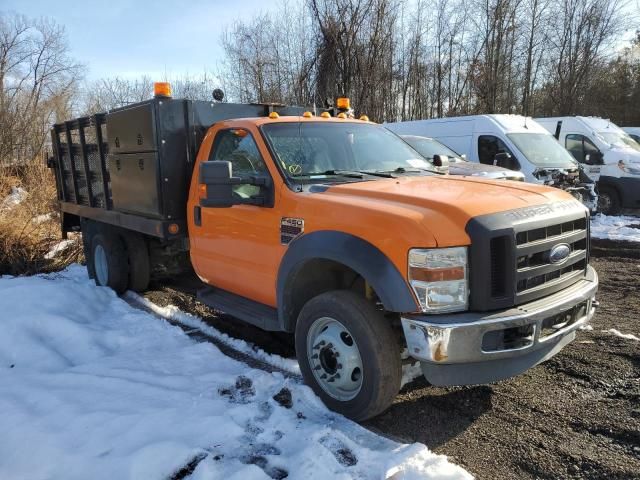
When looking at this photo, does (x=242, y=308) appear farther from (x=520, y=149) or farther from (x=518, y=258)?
(x=520, y=149)

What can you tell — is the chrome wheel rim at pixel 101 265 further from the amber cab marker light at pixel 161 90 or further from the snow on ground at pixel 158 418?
the amber cab marker light at pixel 161 90

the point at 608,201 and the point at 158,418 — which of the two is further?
the point at 608,201

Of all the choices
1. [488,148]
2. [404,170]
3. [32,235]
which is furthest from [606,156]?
[32,235]

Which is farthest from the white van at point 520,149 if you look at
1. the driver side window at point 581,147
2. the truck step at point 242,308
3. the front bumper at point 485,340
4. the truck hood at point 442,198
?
the front bumper at point 485,340

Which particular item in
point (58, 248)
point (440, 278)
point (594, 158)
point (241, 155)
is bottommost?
point (58, 248)

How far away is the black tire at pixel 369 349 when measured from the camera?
3.00 metres

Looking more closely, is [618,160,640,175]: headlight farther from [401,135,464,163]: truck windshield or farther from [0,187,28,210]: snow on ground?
[0,187,28,210]: snow on ground

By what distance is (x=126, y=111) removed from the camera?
5.17 m

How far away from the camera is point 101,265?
6.60 m

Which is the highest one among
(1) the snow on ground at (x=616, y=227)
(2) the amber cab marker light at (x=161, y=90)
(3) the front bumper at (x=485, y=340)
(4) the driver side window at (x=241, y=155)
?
(2) the amber cab marker light at (x=161, y=90)

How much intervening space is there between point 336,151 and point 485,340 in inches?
82.9

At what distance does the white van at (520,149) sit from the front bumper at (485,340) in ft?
22.8

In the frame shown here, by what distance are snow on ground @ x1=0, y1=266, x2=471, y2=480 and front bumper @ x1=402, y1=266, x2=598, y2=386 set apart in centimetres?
51

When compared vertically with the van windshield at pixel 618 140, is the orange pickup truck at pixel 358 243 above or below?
below
